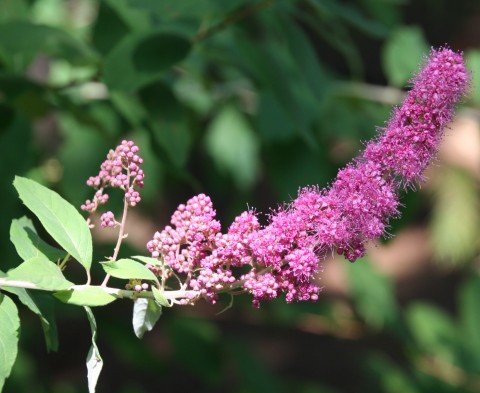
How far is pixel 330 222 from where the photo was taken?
4.64 ft

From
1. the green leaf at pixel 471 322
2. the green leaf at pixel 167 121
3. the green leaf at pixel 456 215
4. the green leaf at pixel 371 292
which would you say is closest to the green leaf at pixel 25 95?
the green leaf at pixel 167 121

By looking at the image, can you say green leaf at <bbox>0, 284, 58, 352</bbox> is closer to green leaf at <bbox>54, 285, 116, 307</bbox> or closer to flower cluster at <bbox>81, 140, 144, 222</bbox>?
green leaf at <bbox>54, 285, 116, 307</bbox>

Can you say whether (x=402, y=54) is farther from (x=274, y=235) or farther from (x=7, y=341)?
(x=7, y=341)

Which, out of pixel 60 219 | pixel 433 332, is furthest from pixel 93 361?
pixel 433 332

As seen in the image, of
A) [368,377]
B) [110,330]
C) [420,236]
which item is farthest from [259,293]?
[420,236]

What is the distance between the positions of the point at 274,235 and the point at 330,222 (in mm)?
95

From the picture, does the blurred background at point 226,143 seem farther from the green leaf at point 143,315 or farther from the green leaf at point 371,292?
the green leaf at point 143,315

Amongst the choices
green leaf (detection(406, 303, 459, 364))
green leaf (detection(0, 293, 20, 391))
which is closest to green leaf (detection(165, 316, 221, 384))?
green leaf (detection(406, 303, 459, 364))

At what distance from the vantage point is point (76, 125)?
10.7 feet

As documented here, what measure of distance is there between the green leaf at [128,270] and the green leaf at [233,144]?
2.15m

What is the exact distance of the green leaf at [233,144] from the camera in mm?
3568

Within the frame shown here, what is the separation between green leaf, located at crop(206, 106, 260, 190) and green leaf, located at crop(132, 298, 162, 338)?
210 cm

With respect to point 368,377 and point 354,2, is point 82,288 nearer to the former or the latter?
point 368,377

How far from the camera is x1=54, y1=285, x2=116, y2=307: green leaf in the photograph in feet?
4.54
